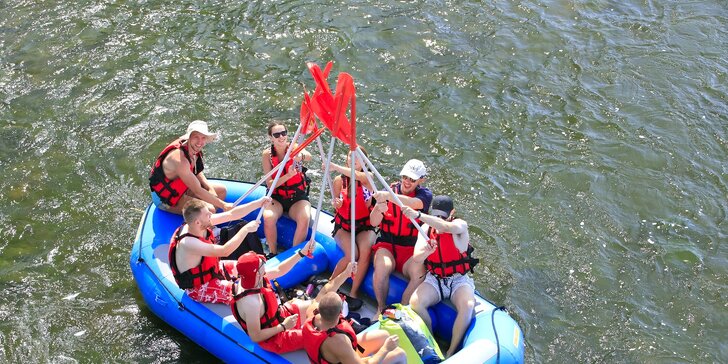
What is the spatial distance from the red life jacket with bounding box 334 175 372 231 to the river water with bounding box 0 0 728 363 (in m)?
1.39

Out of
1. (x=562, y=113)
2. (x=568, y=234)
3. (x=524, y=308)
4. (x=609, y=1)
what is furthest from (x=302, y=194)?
(x=609, y=1)

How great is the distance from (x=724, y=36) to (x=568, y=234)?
4835 millimetres

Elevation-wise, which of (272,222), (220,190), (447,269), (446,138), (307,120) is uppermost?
(307,120)

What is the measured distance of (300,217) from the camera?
6.39m

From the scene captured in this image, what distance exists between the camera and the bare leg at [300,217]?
20.9 ft

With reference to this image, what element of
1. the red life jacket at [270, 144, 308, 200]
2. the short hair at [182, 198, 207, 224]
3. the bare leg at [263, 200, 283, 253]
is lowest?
the bare leg at [263, 200, 283, 253]

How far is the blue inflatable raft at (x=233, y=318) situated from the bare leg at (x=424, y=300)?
4.5 inches

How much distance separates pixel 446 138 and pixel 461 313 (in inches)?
133

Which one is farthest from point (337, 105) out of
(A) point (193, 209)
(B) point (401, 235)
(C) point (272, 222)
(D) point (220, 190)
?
(D) point (220, 190)

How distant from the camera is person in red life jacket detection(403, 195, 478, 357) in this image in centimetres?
542

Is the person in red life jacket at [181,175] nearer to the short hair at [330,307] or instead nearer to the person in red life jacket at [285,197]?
the person in red life jacket at [285,197]

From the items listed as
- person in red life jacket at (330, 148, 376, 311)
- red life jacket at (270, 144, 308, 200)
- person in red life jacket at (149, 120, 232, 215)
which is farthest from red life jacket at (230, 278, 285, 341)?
red life jacket at (270, 144, 308, 200)

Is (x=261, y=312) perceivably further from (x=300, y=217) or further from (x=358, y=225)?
(x=300, y=217)

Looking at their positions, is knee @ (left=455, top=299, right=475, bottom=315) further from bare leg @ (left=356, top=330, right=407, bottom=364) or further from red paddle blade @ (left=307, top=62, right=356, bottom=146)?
red paddle blade @ (left=307, top=62, right=356, bottom=146)
